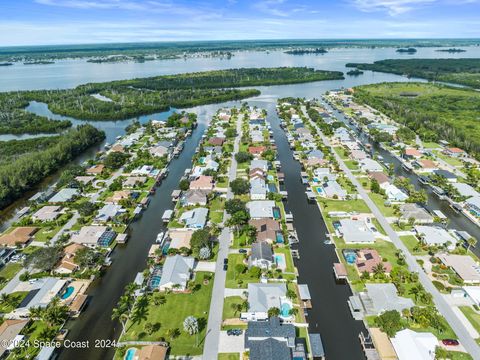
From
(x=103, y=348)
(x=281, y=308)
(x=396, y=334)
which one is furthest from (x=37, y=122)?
(x=396, y=334)

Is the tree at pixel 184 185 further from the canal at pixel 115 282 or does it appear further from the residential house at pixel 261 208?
the residential house at pixel 261 208

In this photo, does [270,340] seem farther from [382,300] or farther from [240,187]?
[240,187]

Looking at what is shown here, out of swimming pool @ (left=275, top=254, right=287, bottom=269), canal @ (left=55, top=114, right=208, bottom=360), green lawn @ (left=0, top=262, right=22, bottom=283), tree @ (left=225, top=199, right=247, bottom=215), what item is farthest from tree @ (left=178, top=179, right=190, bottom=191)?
green lawn @ (left=0, top=262, right=22, bottom=283)

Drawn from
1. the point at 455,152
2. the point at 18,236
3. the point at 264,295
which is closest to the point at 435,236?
the point at 264,295

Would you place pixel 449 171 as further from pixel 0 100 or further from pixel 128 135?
pixel 0 100

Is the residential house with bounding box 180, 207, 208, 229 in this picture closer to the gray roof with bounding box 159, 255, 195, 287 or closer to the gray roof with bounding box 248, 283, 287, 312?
the gray roof with bounding box 159, 255, 195, 287

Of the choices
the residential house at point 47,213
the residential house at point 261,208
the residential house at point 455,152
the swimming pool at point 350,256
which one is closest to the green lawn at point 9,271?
the residential house at point 47,213
